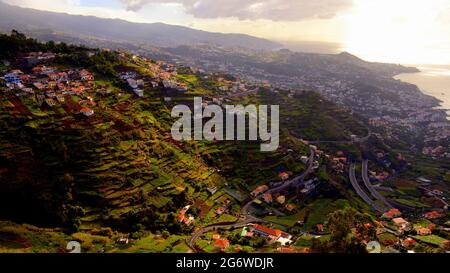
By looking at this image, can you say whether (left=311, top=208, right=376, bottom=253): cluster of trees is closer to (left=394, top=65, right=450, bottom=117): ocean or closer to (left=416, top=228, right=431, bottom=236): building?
(left=416, top=228, right=431, bottom=236): building

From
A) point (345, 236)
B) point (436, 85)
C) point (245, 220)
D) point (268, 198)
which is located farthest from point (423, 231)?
point (436, 85)

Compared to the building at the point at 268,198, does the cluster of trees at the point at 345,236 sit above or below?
above

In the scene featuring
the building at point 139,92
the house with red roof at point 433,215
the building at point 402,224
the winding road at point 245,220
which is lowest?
the house with red roof at point 433,215

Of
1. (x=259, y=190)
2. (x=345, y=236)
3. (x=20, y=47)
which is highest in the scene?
(x=20, y=47)

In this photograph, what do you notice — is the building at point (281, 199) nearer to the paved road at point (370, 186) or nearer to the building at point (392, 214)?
the building at point (392, 214)

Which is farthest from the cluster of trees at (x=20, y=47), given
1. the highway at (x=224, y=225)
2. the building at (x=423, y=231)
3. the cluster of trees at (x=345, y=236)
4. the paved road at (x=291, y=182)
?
the building at (x=423, y=231)

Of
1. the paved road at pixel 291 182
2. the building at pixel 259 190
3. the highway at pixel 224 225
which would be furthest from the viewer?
the building at pixel 259 190

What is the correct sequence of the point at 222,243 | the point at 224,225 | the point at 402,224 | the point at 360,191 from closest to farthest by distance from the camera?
the point at 222,243 < the point at 224,225 < the point at 402,224 < the point at 360,191

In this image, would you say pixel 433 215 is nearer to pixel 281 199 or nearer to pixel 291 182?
pixel 291 182

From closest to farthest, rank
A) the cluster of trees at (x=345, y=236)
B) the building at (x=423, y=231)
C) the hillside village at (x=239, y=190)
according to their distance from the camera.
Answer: the cluster of trees at (x=345, y=236) → the hillside village at (x=239, y=190) → the building at (x=423, y=231)
